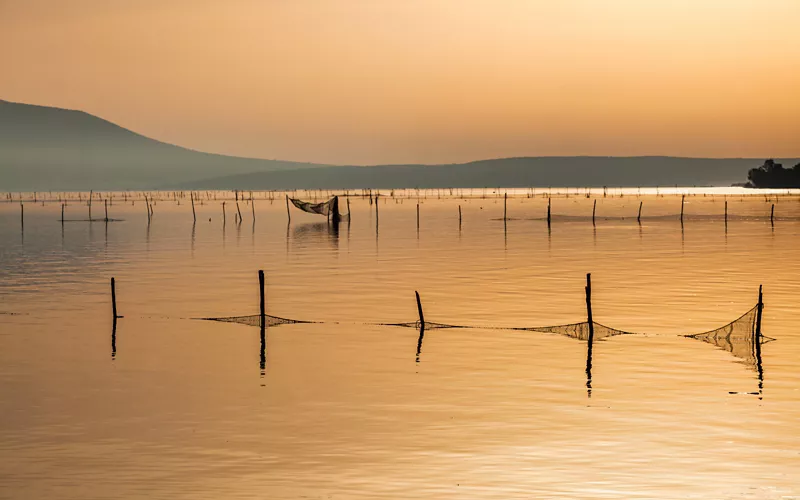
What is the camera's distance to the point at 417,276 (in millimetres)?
63500

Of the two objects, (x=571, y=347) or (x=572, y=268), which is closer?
(x=571, y=347)

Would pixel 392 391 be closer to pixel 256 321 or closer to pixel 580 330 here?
pixel 580 330

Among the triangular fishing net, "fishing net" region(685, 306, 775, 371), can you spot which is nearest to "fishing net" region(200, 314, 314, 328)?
the triangular fishing net

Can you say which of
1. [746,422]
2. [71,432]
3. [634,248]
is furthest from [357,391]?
[634,248]

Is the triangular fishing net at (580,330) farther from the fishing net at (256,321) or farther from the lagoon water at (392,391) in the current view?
the fishing net at (256,321)

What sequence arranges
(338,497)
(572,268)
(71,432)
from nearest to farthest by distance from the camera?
1. (338,497)
2. (71,432)
3. (572,268)

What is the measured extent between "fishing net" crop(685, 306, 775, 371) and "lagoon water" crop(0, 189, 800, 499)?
1.70 ft

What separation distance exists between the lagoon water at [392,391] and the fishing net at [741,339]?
0.52 meters

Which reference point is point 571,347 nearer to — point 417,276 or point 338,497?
point 338,497

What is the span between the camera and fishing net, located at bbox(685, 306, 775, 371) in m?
33.6

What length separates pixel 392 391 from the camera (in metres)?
28.8

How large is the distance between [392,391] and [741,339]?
502 inches

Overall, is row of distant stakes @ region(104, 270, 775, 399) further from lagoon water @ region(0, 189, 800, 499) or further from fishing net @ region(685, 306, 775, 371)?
lagoon water @ region(0, 189, 800, 499)

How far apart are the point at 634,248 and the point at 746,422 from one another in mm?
64767
